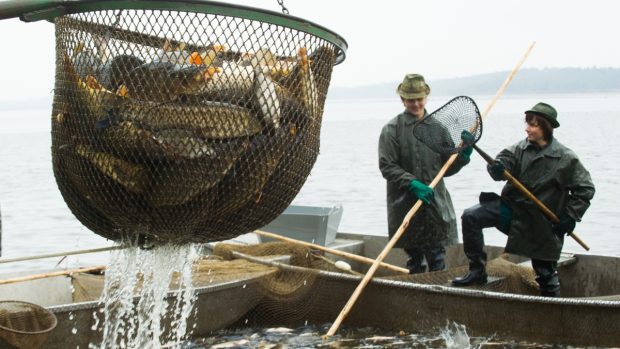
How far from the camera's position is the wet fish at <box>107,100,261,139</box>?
3.54 metres

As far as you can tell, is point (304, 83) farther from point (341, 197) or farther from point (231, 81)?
point (341, 197)

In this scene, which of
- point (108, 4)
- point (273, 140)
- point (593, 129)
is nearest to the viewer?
point (108, 4)

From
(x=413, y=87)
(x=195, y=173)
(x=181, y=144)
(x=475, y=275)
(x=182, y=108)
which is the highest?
(x=413, y=87)

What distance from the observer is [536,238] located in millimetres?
7098

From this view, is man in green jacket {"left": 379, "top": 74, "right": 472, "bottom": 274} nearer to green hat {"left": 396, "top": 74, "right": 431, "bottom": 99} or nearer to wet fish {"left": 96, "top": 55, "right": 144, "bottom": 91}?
green hat {"left": 396, "top": 74, "right": 431, "bottom": 99}

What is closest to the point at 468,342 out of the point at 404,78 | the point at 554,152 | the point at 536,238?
the point at 536,238

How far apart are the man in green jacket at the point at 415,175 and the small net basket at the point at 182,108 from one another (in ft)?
12.9

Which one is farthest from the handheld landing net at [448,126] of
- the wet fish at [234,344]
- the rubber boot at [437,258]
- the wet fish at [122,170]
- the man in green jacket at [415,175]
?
the wet fish at [122,170]

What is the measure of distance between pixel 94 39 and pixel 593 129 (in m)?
45.6

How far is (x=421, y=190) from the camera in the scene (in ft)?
24.8

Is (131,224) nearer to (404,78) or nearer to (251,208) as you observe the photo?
(251,208)

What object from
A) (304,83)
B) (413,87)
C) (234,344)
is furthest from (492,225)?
(304,83)

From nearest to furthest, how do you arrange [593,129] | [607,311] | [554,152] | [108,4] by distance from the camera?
1. [108,4]
2. [607,311]
3. [554,152]
4. [593,129]

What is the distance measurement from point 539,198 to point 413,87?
1385 millimetres
